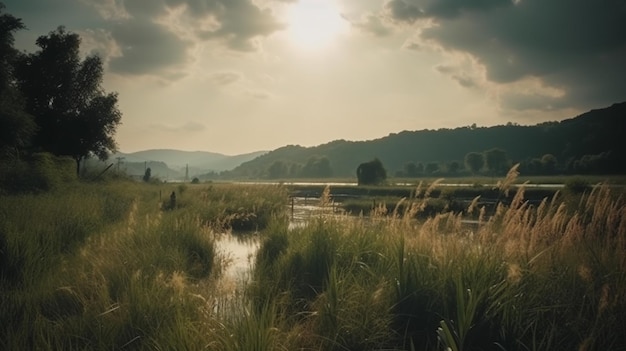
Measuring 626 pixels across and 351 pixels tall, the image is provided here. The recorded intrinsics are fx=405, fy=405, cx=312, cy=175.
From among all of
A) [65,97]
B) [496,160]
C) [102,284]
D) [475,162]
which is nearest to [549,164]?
[496,160]

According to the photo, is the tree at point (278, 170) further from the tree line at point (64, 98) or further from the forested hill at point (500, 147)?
the tree line at point (64, 98)

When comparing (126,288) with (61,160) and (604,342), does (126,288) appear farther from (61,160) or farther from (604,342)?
(61,160)

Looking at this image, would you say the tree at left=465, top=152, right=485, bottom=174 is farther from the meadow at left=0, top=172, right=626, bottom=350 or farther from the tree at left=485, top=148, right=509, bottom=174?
the meadow at left=0, top=172, right=626, bottom=350

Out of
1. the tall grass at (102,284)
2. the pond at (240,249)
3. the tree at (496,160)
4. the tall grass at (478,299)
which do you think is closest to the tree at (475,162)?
the tree at (496,160)

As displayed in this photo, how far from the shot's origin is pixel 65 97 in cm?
2584

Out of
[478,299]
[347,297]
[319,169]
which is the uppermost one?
[319,169]

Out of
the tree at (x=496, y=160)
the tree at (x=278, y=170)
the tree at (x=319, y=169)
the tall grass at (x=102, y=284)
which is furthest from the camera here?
the tree at (x=278, y=170)

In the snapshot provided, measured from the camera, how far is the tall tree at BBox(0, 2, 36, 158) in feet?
54.4

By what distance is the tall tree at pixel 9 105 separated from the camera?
1658cm

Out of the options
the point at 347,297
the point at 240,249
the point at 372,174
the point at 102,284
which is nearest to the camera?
the point at 347,297

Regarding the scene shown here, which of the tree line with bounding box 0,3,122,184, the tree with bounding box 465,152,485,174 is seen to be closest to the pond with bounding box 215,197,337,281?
the tree line with bounding box 0,3,122,184

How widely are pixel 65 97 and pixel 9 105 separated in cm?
963

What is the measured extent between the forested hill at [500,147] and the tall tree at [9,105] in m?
80.0

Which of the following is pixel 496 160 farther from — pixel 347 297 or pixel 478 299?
pixel 478 299
